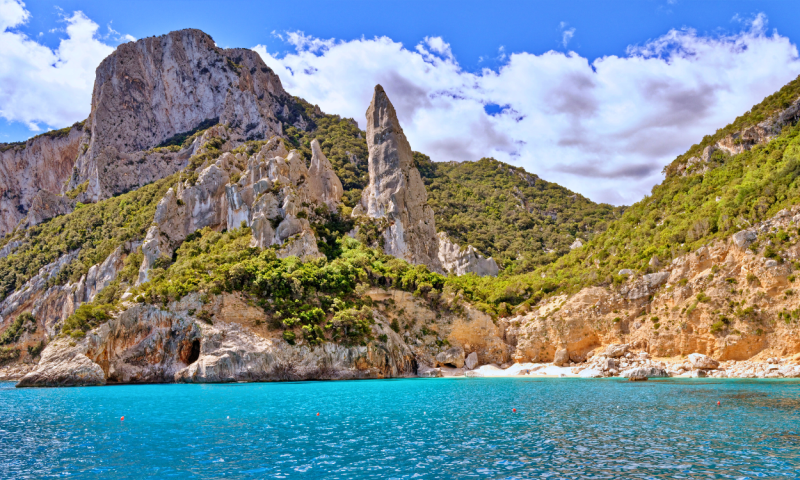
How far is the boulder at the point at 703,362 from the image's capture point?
149ft

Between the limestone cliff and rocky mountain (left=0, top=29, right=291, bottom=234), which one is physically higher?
rocky mountain (left=0, top=29, right=291, bottom=234)

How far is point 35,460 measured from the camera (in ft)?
48.2

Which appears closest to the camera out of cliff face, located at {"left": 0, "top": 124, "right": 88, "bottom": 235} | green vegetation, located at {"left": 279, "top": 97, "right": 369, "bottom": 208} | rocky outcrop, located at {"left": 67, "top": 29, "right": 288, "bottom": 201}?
green vegetation, located at {"left": 279, "top": 97, "right": 369, "bottom": 208}

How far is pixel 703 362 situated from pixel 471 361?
23.1 metres

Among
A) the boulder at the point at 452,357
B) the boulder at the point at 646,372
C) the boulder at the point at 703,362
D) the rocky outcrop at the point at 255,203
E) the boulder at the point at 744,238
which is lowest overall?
the boulder at the point at 646,372

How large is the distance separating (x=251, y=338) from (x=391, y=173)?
1457 inches

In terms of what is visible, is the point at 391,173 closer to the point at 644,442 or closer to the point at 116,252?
the point at 116,252

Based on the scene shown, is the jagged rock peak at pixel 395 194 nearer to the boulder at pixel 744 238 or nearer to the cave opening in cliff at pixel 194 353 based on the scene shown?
the cave opening in cliff at pixel 194 353

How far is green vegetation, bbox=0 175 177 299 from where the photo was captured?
84312mm

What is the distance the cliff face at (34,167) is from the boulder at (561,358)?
126m

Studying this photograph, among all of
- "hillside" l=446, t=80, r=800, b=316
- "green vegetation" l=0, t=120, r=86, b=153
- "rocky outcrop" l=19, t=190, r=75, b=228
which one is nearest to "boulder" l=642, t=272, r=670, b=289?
"hillside" l=446, t=80, r=800, b=316

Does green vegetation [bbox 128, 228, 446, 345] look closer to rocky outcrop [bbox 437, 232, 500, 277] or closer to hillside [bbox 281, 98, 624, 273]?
rocky outcrop [bbox 437, 232, 500, 277]

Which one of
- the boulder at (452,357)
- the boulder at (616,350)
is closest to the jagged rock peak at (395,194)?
the boulder at (452,357)

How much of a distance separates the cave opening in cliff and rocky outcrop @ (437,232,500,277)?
1789 inches
